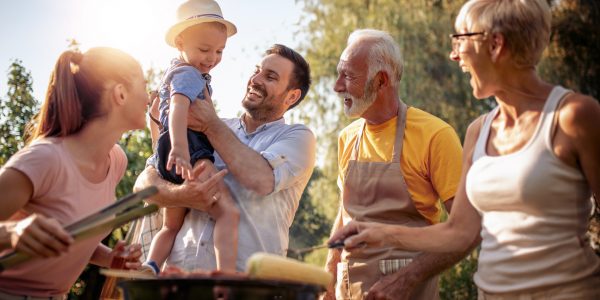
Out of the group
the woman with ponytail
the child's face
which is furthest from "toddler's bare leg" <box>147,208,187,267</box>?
the child's face

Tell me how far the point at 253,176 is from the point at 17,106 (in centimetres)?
852

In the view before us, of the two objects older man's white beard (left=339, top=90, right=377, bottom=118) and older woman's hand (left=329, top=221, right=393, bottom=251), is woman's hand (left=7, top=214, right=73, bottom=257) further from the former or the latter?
older man's white beard (left=339, top=90, right=377, bottom=118)

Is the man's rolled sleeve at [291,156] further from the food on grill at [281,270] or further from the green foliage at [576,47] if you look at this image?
the green foliage at [576,47]

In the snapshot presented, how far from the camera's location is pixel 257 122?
4.62 meters

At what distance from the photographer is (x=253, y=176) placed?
13.6 feet

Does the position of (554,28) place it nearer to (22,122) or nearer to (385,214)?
(22,122)

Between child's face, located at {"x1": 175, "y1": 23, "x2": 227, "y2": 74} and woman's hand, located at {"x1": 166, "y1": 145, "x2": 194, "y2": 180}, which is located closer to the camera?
woman's hand, located at {"x1": 166, "y1": 145, "x2": 194, "y2": 180}

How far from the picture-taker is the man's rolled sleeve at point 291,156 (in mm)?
4246

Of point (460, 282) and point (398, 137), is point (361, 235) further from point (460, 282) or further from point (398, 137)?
point (460, 282)

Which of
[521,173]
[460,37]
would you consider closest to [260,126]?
[460,37]

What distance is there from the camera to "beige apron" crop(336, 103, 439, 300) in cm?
423

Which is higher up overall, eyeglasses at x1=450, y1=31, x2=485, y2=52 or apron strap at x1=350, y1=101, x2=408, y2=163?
eyeglasses at x1=450, y1=31, x2=485, y2=52

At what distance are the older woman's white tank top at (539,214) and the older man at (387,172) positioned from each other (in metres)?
0.86

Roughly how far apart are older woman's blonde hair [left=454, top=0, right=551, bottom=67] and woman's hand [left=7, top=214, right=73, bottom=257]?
6.04ft
